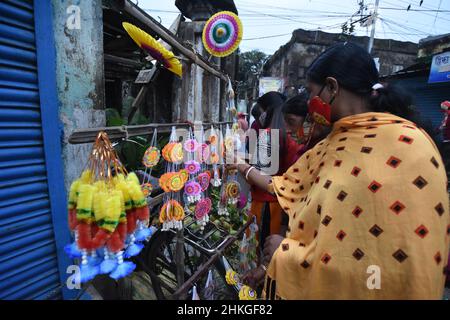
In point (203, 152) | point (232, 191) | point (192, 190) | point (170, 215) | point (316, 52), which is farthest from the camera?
point (316, 52)

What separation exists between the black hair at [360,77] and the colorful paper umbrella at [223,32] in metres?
1.41

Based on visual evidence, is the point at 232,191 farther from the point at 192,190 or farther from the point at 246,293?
the point at 246,293

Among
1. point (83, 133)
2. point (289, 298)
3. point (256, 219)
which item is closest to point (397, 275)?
point (289, 298)

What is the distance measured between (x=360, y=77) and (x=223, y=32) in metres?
1.69

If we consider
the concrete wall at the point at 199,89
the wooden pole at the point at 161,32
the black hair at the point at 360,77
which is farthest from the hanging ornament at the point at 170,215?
the concrete wall at the point at 199,89

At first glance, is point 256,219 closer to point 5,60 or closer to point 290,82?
point 5,60

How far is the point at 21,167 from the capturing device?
64.2 inches

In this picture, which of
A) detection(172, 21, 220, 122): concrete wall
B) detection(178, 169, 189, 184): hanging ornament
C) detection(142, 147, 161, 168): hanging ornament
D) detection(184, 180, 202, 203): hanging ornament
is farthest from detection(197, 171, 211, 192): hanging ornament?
detection(172, 21, 220, 122): concrete wall

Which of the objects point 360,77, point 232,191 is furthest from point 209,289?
point 360,77

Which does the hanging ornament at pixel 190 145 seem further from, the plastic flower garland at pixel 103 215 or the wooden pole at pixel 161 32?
the wooden pole at pixel 161 32

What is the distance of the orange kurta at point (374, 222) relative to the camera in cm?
112

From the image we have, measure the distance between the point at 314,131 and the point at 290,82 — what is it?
20035 millimetres

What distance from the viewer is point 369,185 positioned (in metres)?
1.22

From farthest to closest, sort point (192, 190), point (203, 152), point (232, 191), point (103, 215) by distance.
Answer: point (232, 191)
point (203, 152)
point (192, 190)
point (103, 215)
